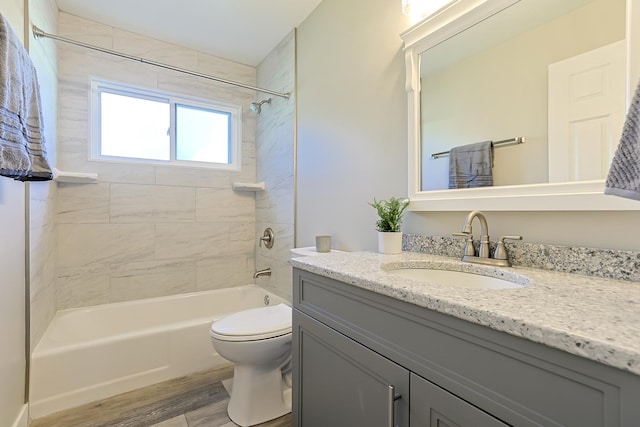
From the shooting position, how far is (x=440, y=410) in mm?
635

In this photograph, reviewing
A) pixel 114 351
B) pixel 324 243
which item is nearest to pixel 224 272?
pixel 114 351

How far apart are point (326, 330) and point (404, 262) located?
381 mm

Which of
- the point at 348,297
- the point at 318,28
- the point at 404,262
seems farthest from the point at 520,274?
the point at 318,28

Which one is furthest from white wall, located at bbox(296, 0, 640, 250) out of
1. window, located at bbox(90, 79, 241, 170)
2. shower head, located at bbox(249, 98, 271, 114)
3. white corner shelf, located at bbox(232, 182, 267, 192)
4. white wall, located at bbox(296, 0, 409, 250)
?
window, located at bbox(90, 79, 241, 170)

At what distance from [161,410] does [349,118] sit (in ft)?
6.33

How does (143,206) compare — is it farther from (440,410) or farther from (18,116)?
(440,410)

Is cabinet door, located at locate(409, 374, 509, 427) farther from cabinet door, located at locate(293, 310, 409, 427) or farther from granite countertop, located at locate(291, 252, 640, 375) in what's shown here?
granite countertop, located at locate(291, 252, 640, 375)

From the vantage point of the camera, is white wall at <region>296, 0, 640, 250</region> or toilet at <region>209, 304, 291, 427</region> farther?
toilet at <region>209, 304, 291, 427</region>

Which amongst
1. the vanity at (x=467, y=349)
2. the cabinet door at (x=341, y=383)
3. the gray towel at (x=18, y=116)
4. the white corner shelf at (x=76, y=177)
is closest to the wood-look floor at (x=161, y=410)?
the cabinet door at (x=341, y=383)

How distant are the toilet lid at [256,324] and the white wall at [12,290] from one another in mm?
832

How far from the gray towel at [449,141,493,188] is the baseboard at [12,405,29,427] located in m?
2.21

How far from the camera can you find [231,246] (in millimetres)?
2752

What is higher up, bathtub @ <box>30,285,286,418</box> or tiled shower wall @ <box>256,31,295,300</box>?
tiled shower wall @ <box>256,31,295,300</box>

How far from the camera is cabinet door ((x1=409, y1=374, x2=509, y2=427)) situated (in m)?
0.57
